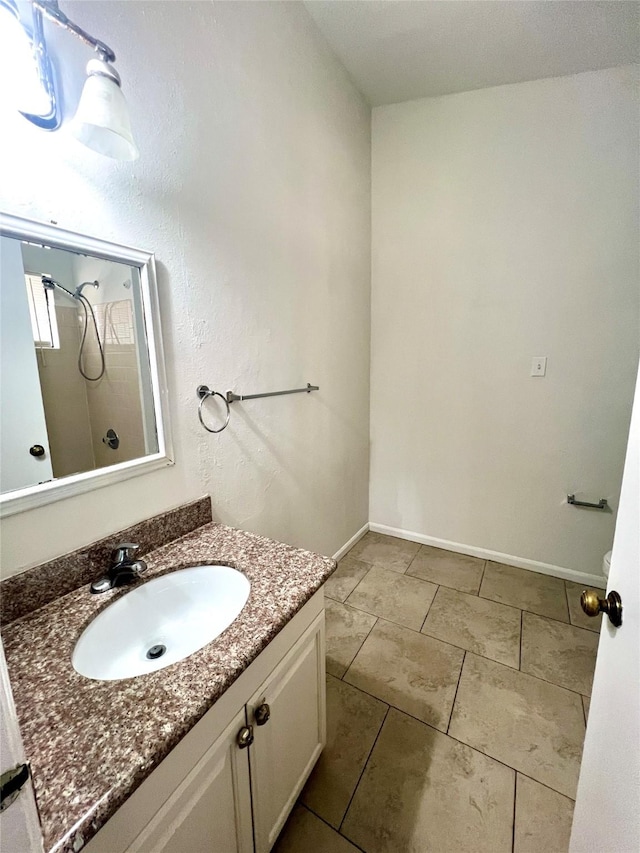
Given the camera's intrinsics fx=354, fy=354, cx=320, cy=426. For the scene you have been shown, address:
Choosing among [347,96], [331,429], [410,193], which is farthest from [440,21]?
[331,429]

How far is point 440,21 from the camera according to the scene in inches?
62.2

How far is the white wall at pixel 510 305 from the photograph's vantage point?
182cm

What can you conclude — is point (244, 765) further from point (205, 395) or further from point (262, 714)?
point (205, 395)

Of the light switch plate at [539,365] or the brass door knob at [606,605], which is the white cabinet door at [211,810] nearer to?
the brass door knob at [606,605]

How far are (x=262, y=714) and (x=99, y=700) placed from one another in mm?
359

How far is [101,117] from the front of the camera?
0.73 metres

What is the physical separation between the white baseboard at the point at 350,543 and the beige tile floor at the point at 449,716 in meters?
0.18

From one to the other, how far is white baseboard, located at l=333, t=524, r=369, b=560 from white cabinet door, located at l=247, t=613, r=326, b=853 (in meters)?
1.21

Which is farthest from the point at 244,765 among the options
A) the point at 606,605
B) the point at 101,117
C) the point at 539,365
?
the point at 539,365

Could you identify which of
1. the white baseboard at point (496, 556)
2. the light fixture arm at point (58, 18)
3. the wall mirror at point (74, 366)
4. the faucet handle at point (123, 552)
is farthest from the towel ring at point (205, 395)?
the white baseboard at point (496, 556)

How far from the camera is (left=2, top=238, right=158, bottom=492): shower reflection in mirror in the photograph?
2.70 feet

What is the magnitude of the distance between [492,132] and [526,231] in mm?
576

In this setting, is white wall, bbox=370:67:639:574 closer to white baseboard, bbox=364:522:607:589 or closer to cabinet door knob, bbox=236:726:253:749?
white baseboard, bbox=364:522:607:589

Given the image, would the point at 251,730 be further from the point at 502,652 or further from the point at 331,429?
the point at 331,429
